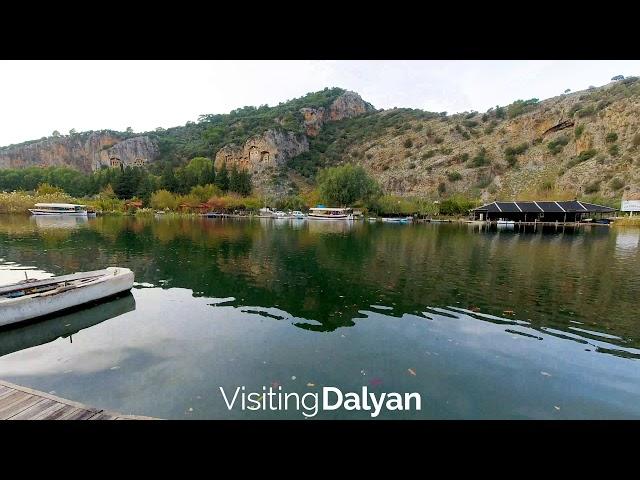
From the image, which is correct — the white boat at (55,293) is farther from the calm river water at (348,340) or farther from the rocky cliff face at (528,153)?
the rocky cliff face at (528,153)

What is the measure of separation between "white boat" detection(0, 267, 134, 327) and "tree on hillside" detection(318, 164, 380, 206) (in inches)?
2810

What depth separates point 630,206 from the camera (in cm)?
5928

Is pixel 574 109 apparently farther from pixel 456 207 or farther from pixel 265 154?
pixel 265 154

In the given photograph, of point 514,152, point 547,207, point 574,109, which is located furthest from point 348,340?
point 574,109

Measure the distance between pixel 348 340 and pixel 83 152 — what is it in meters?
166

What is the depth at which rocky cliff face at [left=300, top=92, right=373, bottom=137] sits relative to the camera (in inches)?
5469

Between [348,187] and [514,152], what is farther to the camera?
[514,152]

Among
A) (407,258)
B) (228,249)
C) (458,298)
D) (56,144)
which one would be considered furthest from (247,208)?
(56,144)

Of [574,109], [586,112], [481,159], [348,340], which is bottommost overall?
[348,340]

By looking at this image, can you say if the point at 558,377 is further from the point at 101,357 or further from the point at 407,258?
the point at 407,258

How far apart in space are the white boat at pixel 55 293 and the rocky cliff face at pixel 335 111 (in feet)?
428

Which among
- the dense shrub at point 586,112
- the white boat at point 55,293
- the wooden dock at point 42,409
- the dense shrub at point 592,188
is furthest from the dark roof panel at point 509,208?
the wooden dock at point 42,409

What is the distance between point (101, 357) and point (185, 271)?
407 inches
